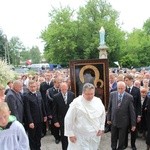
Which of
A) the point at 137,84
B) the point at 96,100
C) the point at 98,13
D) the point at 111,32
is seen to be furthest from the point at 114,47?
the point at 96,100

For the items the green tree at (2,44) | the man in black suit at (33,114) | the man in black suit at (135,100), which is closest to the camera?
the man in black suit at (33,114)

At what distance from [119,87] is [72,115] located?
220 centimetres

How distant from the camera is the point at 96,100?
696cm

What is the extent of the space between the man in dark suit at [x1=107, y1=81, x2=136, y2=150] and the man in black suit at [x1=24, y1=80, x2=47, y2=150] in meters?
1.80

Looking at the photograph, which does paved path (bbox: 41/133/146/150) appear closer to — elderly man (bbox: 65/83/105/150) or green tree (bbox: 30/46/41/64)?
elderly man (bbox: 65/83/105/150)

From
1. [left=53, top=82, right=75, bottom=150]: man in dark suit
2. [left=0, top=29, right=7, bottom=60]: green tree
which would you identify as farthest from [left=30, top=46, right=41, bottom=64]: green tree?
[left=53, top=82, right=75, bottom=150]: man in dark suit

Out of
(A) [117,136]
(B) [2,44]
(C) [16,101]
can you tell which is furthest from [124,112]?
(B) [2,44]

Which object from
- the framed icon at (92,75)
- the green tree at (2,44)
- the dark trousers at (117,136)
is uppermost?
the green tree at (2,44)

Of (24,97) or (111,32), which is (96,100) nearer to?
(24,97)

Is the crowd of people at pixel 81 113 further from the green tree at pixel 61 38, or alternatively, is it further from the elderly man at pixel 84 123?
the green tree at pixel 61 38

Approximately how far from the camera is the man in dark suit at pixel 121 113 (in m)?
8.79

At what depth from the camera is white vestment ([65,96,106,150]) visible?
679 cm

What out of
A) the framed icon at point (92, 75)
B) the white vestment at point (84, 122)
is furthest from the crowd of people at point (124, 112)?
the white vestment at point (84, 122)

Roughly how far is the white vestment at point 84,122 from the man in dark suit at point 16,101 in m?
1.77
